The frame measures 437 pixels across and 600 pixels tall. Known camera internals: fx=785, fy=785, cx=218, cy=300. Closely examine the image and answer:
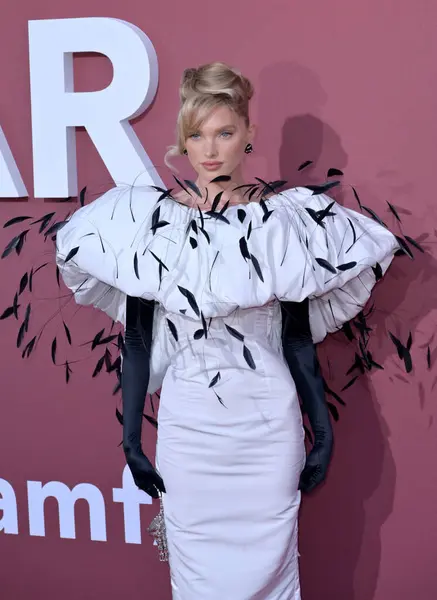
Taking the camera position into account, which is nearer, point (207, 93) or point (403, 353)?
point (207, 93)

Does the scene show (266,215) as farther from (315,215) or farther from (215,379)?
(215,379)

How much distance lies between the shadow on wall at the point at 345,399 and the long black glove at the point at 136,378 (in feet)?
1.94

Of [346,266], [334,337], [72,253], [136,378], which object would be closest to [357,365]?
[334,337]

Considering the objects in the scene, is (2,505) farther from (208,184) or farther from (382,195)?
(382,195)

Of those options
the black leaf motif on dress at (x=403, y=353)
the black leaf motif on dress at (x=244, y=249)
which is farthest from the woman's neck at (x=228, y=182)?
the black leaf motif on dress at (x=403, y=353)

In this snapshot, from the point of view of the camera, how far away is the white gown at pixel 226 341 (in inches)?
62.2

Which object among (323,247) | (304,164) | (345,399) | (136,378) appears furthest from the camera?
(345,399)

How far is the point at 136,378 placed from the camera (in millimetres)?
1742

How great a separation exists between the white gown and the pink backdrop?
35cm

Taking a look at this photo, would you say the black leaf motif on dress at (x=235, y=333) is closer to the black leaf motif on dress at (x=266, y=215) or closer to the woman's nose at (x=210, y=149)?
the black leaf motif on dress at (x=266, y=215)

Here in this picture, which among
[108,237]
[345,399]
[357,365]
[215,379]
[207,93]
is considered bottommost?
[345,399]

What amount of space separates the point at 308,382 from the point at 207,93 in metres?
0.67

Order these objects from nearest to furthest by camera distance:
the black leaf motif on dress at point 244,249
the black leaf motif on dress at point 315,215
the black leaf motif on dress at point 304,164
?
1. the black leaf motif on dress at point 244,249
2. the black leaf motif on dress at point 315,215
3. the black leaf motif on dress at point 304,164

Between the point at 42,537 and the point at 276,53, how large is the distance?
1.57m
